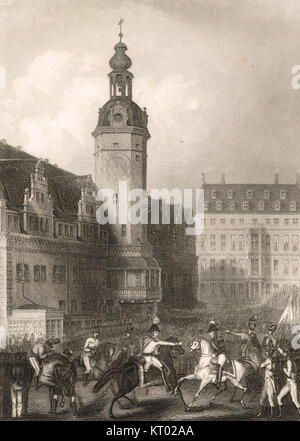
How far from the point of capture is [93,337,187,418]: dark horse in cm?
1203

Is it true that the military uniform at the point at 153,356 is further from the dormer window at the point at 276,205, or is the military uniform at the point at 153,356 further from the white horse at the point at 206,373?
the dormer window at the point at 276,205

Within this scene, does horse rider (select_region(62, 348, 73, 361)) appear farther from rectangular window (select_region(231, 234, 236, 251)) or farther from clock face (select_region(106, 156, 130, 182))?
rectangular window (select_region(231, 234, 236, 251))

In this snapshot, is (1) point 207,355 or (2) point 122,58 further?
(2) point 122,58

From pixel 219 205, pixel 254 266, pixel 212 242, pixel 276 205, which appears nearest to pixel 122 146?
pixel 219 205

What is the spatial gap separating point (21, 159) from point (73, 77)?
200 centimetres

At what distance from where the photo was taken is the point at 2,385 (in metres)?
12.4

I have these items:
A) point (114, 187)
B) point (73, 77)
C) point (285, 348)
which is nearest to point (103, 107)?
point (73, 77)

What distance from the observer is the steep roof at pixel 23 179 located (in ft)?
43.1

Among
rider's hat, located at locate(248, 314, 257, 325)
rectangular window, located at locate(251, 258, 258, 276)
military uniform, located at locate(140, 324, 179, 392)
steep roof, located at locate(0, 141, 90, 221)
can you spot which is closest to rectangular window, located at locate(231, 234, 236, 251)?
rectangular window, located at locate(251, 258, 258, 276)

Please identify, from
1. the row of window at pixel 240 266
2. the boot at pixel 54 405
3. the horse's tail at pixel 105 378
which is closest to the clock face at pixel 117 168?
the row of window at pixel 240 266

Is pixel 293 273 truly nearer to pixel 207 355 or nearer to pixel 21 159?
pixel 207 355

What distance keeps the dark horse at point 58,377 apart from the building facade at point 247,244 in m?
3.14

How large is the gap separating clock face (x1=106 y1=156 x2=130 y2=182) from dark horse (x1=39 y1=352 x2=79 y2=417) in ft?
12.8
